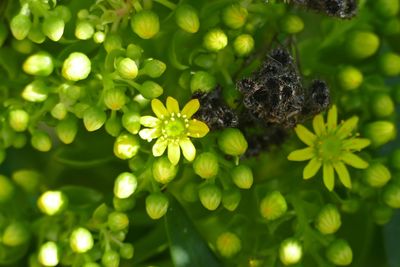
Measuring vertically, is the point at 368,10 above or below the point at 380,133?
above

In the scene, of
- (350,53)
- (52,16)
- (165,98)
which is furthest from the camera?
(350,53)

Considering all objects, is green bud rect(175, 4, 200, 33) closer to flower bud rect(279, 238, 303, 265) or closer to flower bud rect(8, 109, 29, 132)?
flower bud rect(8, 109, 29, 132)

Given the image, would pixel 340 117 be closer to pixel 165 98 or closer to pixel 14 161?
pixel 165 98

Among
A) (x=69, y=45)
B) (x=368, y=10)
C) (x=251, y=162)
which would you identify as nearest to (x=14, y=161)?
(x=69, y=45)

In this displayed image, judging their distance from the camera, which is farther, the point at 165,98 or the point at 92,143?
the point at 92,143

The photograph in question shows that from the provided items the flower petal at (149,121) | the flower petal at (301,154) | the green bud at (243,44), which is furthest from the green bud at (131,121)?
the flower petal at (301,154)

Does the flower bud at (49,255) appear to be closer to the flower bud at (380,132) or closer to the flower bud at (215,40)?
the flower bud at (215,40)

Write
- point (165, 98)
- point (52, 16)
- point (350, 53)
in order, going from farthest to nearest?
point (350, 53) → point (165, 98) → point (52, 16)
